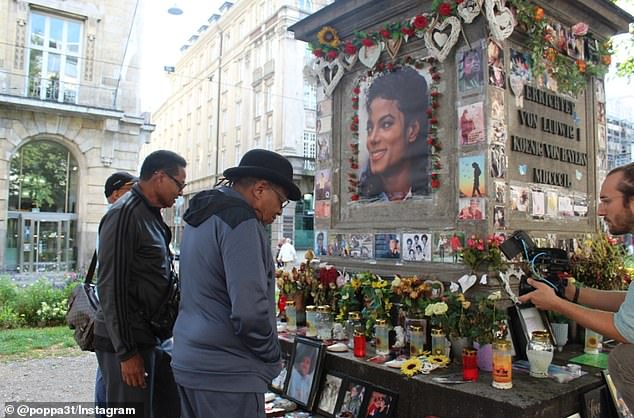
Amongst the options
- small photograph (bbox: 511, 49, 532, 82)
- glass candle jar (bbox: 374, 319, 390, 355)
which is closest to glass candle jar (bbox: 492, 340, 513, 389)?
glass candle jar (bbox: 374, 319, 390, 355)

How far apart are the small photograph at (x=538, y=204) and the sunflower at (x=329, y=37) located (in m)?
2.45

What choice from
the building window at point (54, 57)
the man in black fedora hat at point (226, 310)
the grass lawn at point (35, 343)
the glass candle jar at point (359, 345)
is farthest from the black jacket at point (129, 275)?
the building window at point (54, 57)

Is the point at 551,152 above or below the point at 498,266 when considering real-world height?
above

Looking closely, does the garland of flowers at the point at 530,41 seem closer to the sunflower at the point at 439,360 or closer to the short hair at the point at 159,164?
the short hair at the point at 159,164

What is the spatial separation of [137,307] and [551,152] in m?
3.69

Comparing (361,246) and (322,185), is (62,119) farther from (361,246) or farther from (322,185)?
(361,246)

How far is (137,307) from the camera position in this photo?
2.93 metres

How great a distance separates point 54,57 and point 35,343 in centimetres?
1232

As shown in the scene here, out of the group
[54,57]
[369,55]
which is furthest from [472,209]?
[54,57]

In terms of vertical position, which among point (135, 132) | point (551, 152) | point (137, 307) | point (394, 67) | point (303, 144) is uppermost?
point (303, 144)

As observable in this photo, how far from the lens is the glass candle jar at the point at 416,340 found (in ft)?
11.7

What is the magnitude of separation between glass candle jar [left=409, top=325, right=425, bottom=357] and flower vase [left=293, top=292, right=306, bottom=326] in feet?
4.80

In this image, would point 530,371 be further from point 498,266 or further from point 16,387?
point 16,387

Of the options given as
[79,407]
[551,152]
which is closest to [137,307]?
[79,407]
